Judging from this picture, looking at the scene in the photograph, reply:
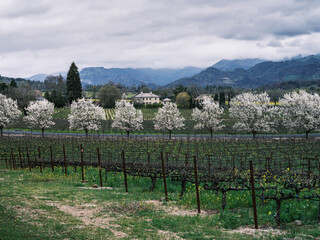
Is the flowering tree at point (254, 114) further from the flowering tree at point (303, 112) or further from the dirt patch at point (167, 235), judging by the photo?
the dirt patch at point (167, 235)

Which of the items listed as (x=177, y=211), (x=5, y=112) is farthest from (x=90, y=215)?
(x=5, y=112)

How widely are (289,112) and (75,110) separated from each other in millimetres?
48931

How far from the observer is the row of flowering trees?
63.0m

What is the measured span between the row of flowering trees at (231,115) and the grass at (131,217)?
51840mm

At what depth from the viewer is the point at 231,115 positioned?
232 feet

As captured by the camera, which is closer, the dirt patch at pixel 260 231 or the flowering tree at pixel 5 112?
the dirt patch at pixel 260 231

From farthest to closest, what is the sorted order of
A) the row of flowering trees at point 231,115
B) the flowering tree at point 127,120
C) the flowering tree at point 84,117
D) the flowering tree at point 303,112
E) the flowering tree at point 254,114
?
the flowering tree at point 127,120 → the flowering tree at point 84,117 → the flowering tree at point 254,114 → the row of flowering trees at point 231,115 → the flowering tree at point 303,112

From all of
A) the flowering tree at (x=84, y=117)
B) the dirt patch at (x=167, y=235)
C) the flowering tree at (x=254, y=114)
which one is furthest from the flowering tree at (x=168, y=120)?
the dirt patch at (x=167, y=235)

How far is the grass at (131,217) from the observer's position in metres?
9.67

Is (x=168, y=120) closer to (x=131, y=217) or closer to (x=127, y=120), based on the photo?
(x=127, y=120)

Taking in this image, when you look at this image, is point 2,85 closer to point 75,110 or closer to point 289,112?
point 75,110

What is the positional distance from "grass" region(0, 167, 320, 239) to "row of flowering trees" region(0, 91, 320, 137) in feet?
170

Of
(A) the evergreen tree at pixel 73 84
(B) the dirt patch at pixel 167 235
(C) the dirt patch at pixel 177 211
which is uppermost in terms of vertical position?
(A) the evergreen tree at pixel 73 84

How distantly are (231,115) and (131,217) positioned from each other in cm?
6131
